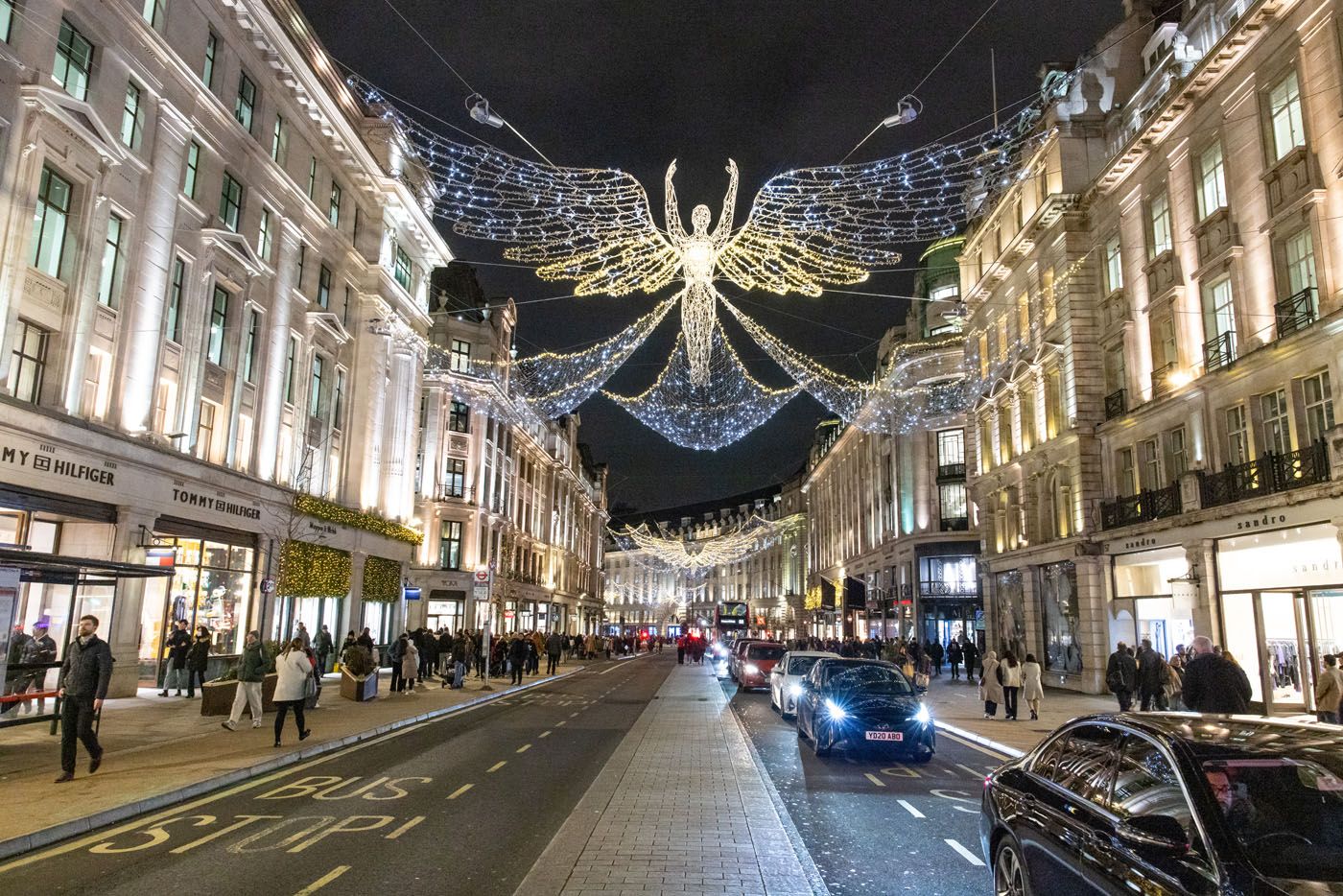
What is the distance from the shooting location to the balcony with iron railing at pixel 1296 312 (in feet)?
60.5

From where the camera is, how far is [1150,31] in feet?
95.9

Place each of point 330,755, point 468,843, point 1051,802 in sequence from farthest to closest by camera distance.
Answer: point 330,755 → point 468,843 → point 1051,802

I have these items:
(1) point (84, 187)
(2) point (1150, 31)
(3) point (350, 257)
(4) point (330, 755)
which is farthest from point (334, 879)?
(2) point (1150, 31)

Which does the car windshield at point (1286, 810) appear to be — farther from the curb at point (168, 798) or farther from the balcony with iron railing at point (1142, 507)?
the balcony with iron railing at point (1142, 507)

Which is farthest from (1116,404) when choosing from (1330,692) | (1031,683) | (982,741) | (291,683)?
(291,683)

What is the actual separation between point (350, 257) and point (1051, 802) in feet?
108

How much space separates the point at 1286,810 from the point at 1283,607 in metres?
19.5

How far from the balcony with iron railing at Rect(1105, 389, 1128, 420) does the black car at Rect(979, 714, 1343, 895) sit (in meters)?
24.0

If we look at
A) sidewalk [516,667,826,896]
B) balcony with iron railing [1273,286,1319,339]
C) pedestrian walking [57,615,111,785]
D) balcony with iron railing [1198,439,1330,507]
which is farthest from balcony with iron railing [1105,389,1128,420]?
pedestrian walking [57,615,111,785]

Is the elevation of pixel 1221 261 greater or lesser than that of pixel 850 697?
greater

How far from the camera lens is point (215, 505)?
2391 centimetres

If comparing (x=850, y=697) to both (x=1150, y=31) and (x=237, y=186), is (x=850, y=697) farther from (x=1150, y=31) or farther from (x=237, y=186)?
(x=1150, y=31)

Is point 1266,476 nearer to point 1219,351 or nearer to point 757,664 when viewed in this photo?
point 1219,351

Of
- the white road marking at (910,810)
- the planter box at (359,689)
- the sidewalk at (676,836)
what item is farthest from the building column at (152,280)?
the white road marking at (910,810)
